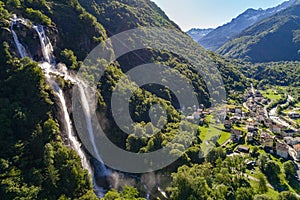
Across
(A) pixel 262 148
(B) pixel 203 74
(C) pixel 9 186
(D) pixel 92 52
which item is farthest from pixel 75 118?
(B) pixel 203 74

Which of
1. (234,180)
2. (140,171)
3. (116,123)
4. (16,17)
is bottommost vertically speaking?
(234,180)

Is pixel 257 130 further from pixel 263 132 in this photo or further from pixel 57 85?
pixel 57 85

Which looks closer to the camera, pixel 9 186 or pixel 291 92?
pixel 9 186

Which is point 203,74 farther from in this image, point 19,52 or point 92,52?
point 19,52

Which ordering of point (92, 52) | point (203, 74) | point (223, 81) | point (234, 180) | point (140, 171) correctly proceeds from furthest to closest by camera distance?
point (223, 81), point (203, 74), point (92, 52), point (140, 171), point (234, 180)

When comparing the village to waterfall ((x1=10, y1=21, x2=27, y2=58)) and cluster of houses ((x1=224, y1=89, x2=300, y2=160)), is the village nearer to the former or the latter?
cluster of houses ((x1=224, y1=89, x2=300, y2=160))

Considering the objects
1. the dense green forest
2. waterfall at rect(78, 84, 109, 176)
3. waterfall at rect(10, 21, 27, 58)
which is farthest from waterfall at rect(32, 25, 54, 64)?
waterfall at rect(78, 84, 109, 176)

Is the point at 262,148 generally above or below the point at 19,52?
below

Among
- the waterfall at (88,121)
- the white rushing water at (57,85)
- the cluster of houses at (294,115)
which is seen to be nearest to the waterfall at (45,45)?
the white rushing water at (57,85)
